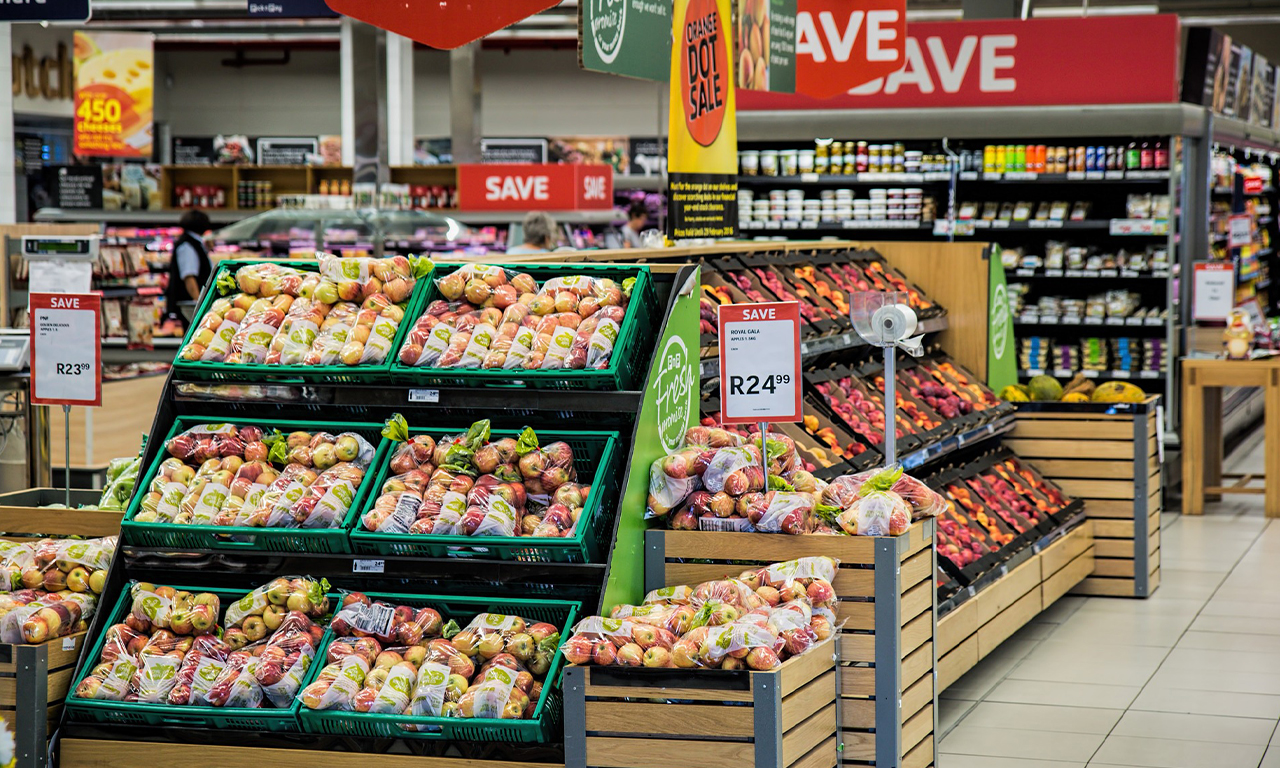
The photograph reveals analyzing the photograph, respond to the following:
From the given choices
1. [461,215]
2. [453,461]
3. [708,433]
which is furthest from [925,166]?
[453,461]

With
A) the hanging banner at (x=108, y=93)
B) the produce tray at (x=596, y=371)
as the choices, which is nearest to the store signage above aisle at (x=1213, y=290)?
the produce tray at (x=596, y=371)

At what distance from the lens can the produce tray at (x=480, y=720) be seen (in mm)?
3168

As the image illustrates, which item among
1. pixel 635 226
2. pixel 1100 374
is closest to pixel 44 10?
pixel 635 226

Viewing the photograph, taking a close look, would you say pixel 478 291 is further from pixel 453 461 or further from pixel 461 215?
pixel 461 215

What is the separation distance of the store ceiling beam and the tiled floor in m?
3.03

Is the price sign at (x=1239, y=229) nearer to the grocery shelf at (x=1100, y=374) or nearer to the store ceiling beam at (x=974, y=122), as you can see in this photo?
the store ceiling beam at (x=974, y=122)

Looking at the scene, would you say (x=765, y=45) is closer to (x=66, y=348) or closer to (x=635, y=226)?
(x=66, y=348)

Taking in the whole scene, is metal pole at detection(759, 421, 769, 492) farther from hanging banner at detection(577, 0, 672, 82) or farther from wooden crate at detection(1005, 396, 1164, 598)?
wooden crate at detection(1005, 396, 1164, 598)

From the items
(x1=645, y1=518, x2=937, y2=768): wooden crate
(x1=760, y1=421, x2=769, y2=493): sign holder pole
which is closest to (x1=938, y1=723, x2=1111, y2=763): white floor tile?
(x1=645, y1=518, x2=937, y2=768): wooden crate

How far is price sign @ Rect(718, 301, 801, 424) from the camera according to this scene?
373cm

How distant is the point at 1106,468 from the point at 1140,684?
166 centimetres

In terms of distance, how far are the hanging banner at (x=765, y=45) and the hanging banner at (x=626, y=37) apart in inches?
49.4

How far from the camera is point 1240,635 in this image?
6152mm

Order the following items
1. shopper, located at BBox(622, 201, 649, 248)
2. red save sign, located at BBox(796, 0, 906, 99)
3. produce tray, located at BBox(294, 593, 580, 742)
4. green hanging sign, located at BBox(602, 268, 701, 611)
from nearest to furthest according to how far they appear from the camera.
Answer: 1. produce tray, located at BBox(294, 593, 580, 742)
2. green hanging sign, located at BBox(602, 268, 701, 611)
3. red save sign, located at BBox(796, 0, 906, 99)
4. shopper, located at BBox(622, 201, 649, 248)
